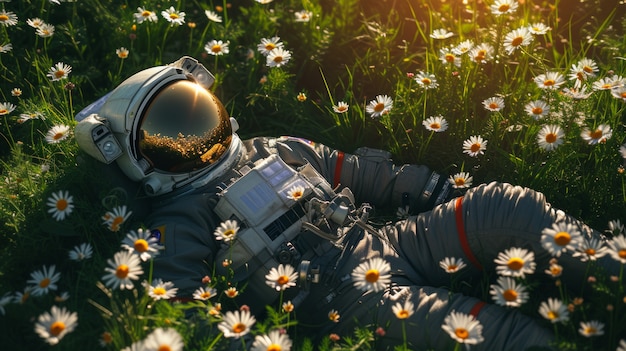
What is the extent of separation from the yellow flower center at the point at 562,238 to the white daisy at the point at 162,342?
4.60ft

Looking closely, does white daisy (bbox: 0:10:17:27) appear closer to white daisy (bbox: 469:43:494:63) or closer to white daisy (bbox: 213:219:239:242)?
white daisy (bbox: 213:219:239:242)

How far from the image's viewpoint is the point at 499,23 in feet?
13.8

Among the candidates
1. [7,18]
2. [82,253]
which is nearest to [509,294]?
[82,253]

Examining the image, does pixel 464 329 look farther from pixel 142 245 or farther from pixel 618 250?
pixel 142 245

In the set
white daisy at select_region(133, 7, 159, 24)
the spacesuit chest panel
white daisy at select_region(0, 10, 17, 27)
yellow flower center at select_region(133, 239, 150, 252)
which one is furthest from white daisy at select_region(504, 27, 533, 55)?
white daisy at select_region(0, 10, 17, 27)

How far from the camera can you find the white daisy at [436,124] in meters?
4.01

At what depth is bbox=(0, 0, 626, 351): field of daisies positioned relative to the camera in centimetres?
290

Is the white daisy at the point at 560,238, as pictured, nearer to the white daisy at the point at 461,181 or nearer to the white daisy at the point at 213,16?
the white daisy at the point at 461,181

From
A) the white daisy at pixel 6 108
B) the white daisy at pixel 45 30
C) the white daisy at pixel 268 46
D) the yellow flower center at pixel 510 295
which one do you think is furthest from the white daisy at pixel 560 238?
the white daisy at pixel 45 30

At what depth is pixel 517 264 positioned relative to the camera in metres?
2.94

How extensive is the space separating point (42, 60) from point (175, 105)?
1518mm

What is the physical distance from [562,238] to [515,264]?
0.64 ft

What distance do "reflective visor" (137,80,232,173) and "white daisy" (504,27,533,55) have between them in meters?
A: 1.60

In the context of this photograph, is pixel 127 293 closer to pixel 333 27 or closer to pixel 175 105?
pixel 175 105
